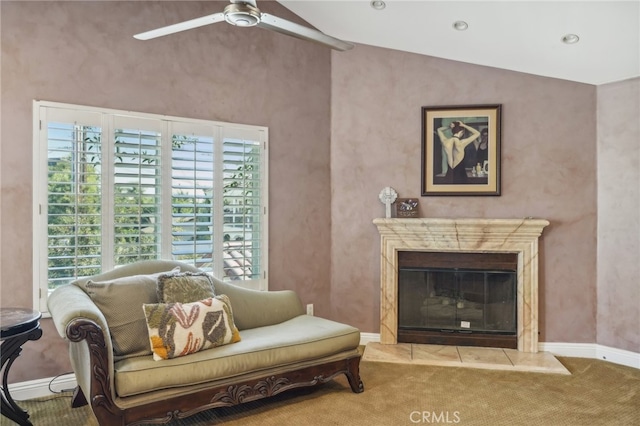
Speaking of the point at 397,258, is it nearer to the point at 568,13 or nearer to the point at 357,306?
the point at 357,306

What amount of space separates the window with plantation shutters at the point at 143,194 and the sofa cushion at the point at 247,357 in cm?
93

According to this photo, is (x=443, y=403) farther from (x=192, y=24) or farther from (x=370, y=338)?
(x=192, y=24)

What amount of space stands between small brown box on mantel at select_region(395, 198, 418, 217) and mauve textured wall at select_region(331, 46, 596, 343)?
0.27 ft

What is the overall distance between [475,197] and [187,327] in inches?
114

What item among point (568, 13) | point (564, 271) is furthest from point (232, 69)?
point (564, 271)

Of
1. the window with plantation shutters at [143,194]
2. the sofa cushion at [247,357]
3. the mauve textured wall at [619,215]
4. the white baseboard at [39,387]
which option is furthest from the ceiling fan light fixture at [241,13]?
the mauve textured wall at [619,215]

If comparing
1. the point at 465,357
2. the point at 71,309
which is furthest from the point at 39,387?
the point at 465,357

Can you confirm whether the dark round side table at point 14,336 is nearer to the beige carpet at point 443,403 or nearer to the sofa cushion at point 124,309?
the beige carpet at point 443,403

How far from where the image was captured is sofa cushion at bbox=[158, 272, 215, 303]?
9.55 feet

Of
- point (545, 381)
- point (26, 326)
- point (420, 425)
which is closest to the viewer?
point (26, 326)

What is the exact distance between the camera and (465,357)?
3.97 meters

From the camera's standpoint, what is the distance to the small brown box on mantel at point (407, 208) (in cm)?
436

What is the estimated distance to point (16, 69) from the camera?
302cm

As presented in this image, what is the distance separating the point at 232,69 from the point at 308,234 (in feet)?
5.48
